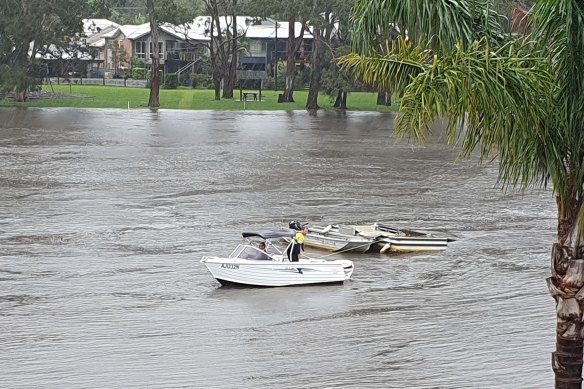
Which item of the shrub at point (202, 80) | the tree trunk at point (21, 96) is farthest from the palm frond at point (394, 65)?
the shrub at point (202, 80)

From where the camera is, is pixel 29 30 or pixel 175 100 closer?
pixel 29 30

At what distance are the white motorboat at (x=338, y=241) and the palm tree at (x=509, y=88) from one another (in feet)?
68.6

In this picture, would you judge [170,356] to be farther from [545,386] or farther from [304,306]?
[545,386]

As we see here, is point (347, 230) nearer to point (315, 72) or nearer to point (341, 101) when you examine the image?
point (315, 72)

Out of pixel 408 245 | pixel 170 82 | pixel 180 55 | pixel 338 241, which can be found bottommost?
pixel 408 245

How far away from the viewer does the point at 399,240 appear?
33250mm

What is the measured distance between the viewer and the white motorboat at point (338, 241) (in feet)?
108

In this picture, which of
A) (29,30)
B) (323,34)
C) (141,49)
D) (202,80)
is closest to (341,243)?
(29,30)

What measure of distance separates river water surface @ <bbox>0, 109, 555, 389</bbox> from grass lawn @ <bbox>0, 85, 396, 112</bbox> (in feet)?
110

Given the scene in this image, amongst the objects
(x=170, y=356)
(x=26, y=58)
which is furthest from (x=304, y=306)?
(x=26, y=58)

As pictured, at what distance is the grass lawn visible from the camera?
298ft

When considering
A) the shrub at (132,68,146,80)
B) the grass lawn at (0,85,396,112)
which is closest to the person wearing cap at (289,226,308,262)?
the grass lawn at (0,85,396,112)

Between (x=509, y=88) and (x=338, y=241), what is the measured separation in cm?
2273

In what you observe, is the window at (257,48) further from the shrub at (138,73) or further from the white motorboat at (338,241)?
the white motorboat at (338,241)
